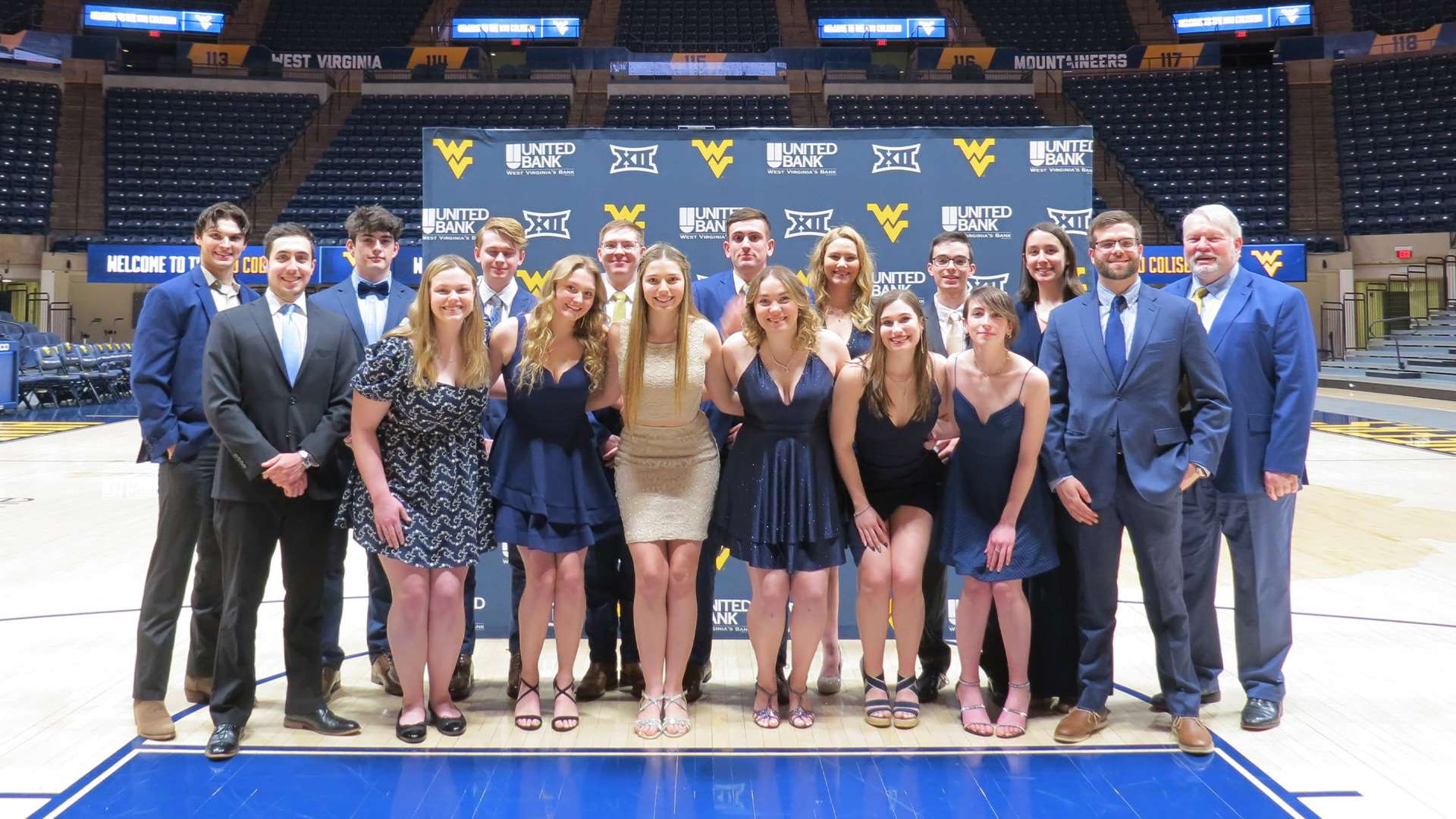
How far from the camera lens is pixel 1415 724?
124 inches

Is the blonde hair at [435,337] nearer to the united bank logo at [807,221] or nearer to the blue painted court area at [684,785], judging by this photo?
the blue painted court area at [684,785]

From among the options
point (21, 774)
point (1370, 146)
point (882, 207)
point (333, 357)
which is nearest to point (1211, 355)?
point (882, 207)

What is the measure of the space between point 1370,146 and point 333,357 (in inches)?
829

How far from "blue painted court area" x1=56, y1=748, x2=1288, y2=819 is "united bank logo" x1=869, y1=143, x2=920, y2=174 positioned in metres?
2.25

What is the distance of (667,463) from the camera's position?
3131 mm

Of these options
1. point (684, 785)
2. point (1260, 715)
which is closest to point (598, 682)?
point (684, 785)

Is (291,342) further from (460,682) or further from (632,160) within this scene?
(632,160)

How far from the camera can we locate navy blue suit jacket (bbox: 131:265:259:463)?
3020mm

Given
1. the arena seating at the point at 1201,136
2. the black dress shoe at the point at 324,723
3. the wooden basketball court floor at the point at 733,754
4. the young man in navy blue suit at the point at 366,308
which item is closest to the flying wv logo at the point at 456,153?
the young man in navy blue suit at the point at 366,308

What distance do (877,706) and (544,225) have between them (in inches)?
86.1

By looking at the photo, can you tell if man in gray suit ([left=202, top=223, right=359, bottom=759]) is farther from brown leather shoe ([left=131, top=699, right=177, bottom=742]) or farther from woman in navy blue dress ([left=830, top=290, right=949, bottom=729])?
woman in navy blue dress ([left=830, top=290, right=949, bottom=729])

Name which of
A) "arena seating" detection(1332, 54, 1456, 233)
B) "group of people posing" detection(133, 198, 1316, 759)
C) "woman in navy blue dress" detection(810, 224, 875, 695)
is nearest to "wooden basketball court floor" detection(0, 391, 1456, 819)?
"group of people posing" detection(133, 198, 1316, 759)

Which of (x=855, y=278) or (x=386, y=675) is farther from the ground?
(x=855, y=278)

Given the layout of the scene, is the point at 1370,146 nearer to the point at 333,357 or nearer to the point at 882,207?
the point at 882,207
